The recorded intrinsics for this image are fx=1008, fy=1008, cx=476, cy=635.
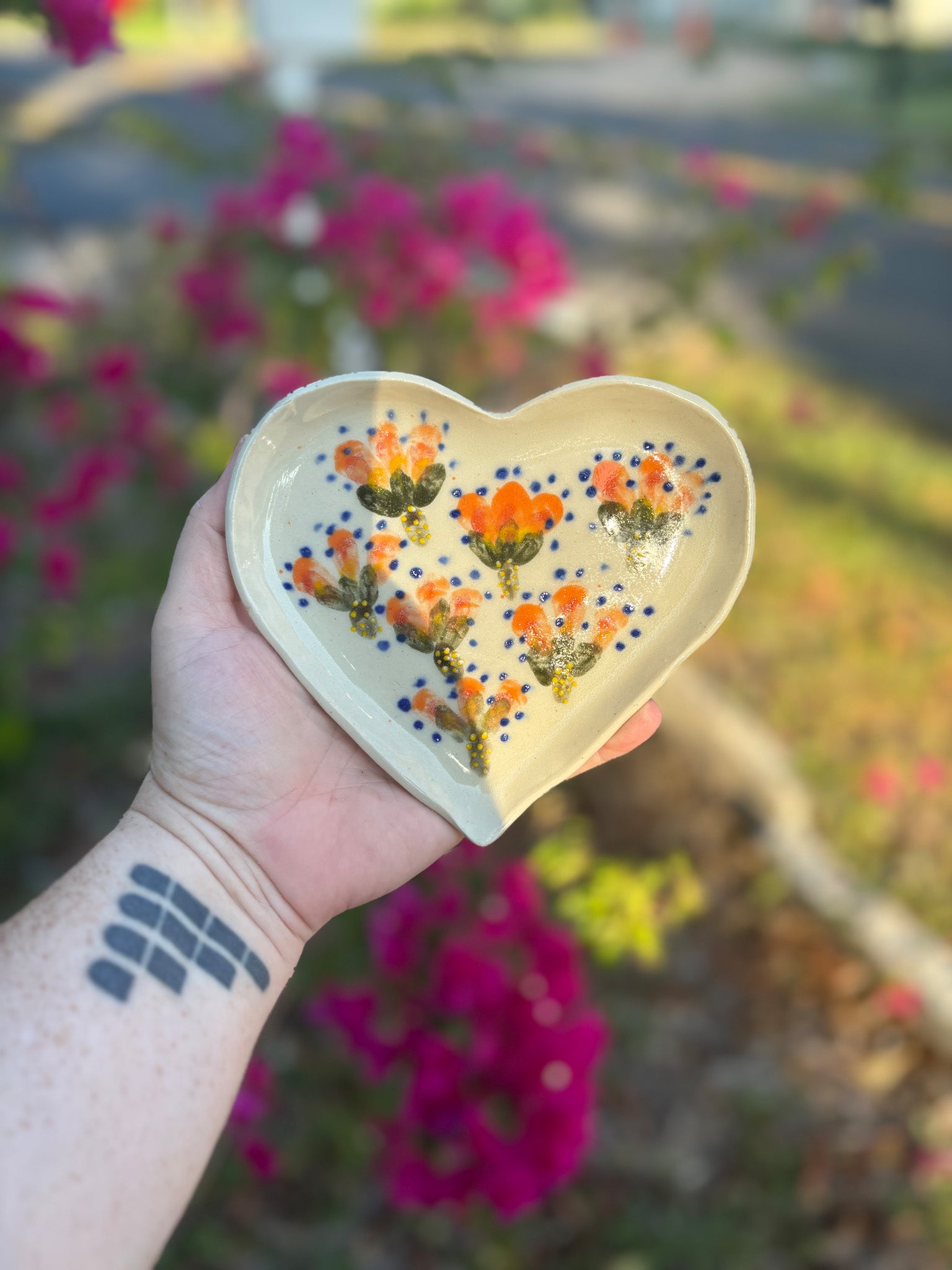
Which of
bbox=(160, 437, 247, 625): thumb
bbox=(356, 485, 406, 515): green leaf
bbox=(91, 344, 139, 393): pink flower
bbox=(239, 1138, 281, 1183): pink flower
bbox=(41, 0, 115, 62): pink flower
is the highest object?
bbox=(41, 0, 115, 62): pink flower

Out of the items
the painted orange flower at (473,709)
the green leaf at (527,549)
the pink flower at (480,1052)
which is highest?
the green leaf at (527,549)

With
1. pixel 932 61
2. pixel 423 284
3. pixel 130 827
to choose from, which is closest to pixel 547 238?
pixel 423 284

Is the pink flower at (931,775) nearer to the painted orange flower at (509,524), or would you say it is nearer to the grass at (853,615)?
the grass at (853,615)

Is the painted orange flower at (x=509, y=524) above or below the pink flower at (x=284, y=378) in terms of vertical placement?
above

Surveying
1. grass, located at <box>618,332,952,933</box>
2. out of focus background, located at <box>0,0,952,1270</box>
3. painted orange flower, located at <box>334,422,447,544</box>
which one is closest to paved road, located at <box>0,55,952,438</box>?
out of focus background, located at <box>0,0,952,1270</box>

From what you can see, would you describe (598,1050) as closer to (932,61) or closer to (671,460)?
(671,460)

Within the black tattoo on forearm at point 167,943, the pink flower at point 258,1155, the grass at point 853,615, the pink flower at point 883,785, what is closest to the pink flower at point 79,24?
the black tattoo on forearm at point 167,943

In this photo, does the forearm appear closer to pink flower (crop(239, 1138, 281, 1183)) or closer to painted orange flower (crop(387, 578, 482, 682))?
painted orange flower (crop(387, 578, 482, 682))
